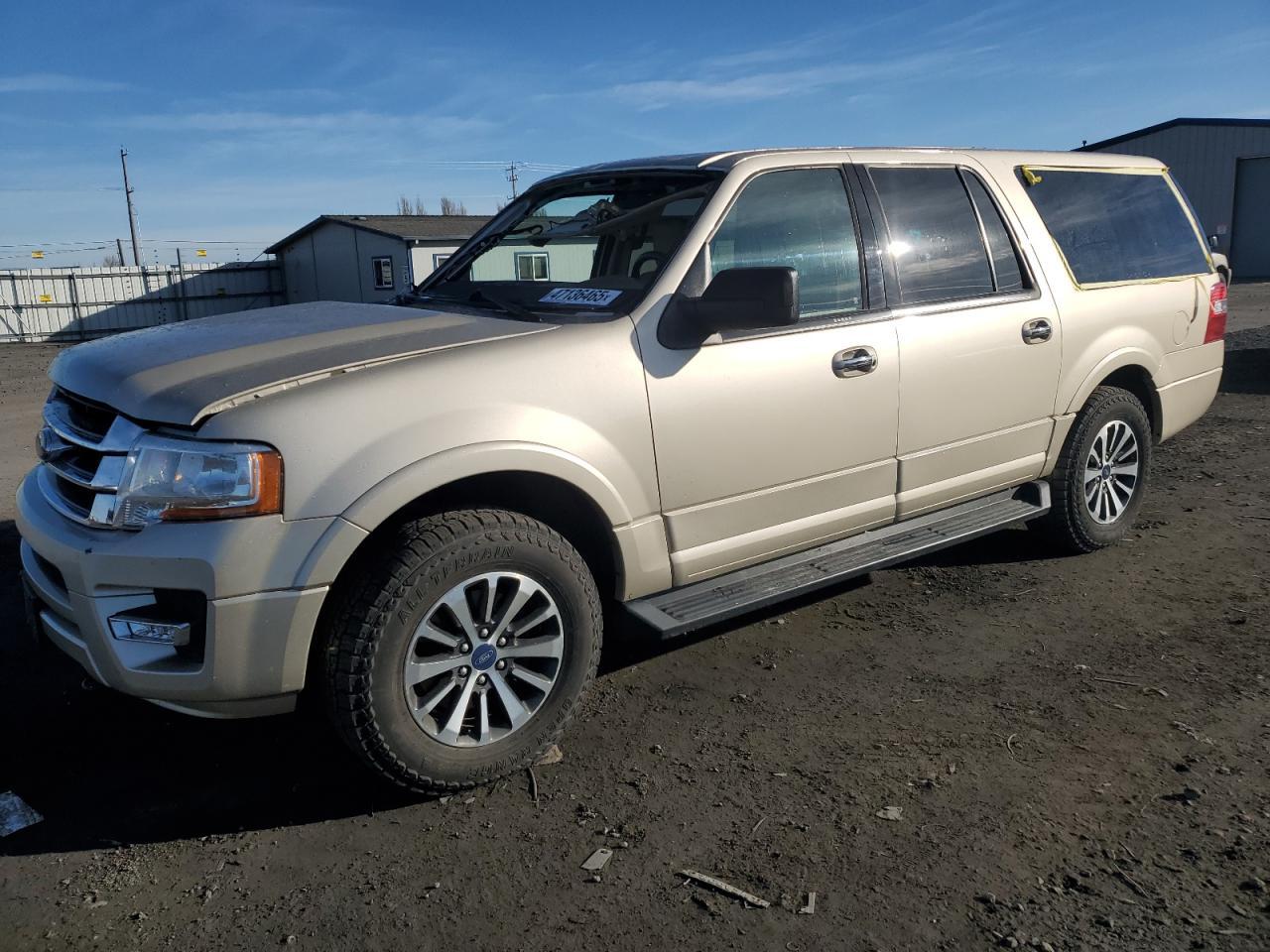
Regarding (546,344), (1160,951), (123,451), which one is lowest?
(1160,951)

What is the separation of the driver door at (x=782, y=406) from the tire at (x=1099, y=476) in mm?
1327

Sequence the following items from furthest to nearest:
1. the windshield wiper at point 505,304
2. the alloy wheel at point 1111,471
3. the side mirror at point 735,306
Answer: the alloy wheel at point 1111,471 → the windshield wiper at point 505,304 → the side mirror at point 735,306

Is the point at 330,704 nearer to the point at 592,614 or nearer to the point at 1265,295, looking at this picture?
the point at 592,614

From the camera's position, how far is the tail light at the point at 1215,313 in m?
5.62

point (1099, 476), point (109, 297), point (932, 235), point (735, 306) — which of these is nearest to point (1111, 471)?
point (1099, 476)

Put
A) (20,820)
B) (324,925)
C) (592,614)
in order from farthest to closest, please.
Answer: (592,614) → (20,820) → (324,925)

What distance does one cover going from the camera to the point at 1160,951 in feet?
7.89

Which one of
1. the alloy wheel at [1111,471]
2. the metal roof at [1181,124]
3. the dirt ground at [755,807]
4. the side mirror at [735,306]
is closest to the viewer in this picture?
the dirt ground at [755,807]

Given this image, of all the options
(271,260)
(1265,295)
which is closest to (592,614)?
(1265,295)

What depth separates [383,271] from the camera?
33.8 metres

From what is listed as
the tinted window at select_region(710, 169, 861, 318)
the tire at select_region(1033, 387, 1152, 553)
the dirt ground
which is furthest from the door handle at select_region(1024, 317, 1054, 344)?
the dirt ground

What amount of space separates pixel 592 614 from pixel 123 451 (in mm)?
1479

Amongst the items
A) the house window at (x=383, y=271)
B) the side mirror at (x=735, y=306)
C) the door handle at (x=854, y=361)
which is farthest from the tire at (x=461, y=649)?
the house window at (x=383, y=271)

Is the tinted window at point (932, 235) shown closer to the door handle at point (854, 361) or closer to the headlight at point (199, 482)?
the door handle at point (854, 361)
